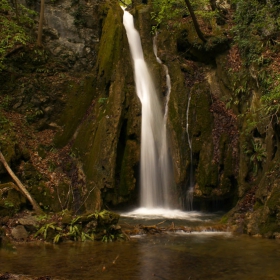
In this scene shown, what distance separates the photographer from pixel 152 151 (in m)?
13.2

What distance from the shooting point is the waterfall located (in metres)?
12.7

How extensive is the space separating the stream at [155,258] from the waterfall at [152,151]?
4183mm

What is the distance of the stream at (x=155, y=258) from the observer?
18.1ft

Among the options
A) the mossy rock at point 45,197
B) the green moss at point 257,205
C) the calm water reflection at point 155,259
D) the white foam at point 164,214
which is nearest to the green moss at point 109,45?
the mossy rock at point 45,197

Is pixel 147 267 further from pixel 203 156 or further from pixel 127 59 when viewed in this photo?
pixel 127 59

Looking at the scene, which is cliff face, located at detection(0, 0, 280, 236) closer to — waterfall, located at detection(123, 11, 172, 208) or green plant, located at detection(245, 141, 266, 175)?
green plant, located at detection(245, 141, 266, 175)

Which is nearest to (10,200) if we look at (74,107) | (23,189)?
(23,189)

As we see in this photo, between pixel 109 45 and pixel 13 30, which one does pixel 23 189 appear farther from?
pixel 13 30

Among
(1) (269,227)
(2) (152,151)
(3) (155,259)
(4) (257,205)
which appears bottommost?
(3) (155,259)

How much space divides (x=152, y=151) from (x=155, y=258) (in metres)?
7.03

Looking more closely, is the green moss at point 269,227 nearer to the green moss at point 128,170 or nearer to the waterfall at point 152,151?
the waterfall at point 152,151

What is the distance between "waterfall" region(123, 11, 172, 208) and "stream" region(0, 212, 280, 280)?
4.18m

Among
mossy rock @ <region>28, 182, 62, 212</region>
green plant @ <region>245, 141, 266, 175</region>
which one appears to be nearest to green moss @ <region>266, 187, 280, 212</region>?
green plant @ <region>245, 141, 266, 175</region>

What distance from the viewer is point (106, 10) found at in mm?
17297
